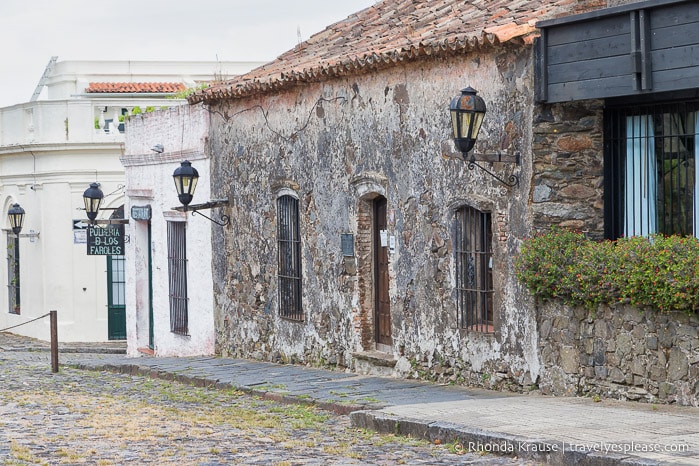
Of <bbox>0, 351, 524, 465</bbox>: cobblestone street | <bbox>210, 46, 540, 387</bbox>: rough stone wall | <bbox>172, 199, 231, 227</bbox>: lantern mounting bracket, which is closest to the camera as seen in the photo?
<bbox>0, 351, 524, 465</bbox>: cobblestone street

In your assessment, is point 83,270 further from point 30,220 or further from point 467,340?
point 467,340

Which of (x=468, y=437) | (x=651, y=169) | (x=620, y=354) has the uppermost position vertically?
(x=651, y=169)

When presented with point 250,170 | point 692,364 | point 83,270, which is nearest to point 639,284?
point 692,364

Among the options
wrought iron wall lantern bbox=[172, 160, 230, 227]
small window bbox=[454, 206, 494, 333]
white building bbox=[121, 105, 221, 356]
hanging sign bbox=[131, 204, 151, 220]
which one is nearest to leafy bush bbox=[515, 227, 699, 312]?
small window bbox=[454, 206, 494, 333]

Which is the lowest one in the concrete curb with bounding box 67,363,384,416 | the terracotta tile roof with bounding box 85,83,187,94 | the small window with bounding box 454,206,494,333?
the concrete curb with bounding box 67,363,384,416

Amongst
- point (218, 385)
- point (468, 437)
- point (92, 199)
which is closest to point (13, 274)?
point (92, 199)

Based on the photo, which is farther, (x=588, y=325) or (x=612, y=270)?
(x=588, y=325)

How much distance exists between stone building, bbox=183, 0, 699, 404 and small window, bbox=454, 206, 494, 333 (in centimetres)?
2

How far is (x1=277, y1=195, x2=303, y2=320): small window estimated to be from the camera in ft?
53.4

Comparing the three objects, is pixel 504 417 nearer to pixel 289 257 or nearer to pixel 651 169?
pixel 651 169

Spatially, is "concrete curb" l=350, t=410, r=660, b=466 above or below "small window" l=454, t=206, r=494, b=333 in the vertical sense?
below

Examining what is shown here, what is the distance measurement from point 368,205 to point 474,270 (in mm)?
2249

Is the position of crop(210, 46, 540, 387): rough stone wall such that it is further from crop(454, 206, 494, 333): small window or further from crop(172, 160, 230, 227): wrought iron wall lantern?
crop(172, 160, 230, 227): wrought iron wall lantern

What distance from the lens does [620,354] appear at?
35.0 feet
